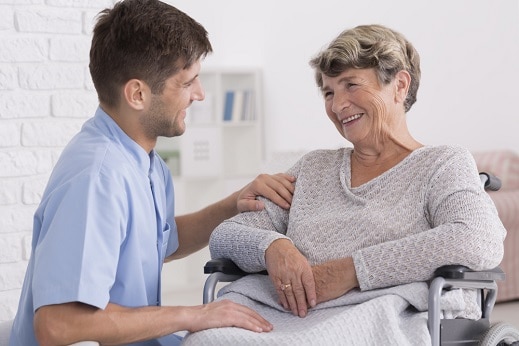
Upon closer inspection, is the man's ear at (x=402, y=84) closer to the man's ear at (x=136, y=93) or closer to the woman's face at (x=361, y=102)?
the woman's face at (x=361, y=102)

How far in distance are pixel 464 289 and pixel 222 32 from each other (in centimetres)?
556

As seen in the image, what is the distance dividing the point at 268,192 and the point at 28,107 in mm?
792

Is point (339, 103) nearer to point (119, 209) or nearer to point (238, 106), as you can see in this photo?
point (119, 209)

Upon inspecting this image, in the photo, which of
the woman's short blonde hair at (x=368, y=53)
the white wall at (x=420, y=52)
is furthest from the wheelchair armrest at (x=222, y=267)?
the white wall at (x=420, y=52)

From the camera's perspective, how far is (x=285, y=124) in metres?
7.33

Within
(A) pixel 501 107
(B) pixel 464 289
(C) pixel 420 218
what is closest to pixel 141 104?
(C) pixel 420 218

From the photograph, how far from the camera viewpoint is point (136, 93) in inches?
76.2

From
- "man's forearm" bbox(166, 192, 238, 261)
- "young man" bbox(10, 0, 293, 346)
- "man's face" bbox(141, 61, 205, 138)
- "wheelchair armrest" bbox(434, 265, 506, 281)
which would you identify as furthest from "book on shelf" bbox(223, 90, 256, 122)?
"wheelchair armrest" bbox(434, 265, 506, 281)

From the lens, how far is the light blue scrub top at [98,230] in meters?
1.73

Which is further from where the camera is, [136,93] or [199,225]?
[199,225]

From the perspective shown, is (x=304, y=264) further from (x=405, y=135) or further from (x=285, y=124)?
(x=285, y=124)

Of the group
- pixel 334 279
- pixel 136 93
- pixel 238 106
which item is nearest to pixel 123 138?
pixel 136 93

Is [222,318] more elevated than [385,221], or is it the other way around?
[385,221]

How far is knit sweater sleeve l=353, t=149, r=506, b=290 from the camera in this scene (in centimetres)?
191
